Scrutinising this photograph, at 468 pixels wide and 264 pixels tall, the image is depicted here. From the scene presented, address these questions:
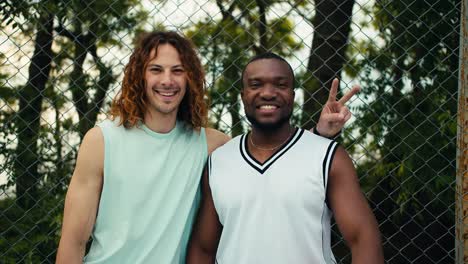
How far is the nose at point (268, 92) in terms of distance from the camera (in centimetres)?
288

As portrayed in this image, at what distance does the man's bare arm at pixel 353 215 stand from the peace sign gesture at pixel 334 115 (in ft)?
1.00

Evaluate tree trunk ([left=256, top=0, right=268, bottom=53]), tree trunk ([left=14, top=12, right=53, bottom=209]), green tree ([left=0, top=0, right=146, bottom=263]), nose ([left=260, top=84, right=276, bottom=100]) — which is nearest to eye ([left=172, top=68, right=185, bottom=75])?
nose ([left=260, top=84, right=276, bottom=100])

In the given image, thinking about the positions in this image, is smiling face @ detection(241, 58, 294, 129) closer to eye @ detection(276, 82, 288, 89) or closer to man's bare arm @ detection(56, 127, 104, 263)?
eye @ detection(276, 82, 288, 89)

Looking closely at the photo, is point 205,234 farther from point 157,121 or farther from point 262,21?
point 262,21

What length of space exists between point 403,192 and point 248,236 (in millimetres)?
2234

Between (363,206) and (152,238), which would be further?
(152,238)

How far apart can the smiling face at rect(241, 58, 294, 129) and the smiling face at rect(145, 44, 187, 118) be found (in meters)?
0.34

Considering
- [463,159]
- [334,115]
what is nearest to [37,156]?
[334,115]

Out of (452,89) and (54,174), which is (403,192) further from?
(54,174)

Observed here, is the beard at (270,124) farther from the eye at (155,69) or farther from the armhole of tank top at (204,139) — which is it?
the eye at (155,69)

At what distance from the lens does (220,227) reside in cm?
303

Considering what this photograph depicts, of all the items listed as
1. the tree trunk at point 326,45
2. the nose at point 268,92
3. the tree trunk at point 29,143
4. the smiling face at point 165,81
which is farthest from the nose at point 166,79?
the tree trunk at point 326,45

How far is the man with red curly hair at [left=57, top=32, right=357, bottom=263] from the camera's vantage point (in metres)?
2.93

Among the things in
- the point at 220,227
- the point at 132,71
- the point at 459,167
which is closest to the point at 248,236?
the point at 220,227
